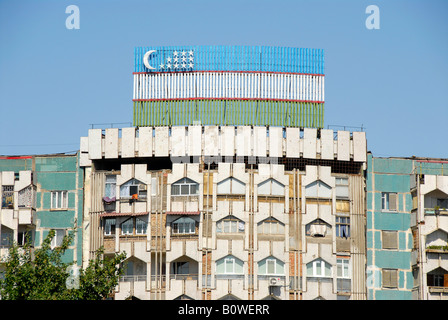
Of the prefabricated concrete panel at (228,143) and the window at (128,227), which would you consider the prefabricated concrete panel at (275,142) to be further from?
the window at (128,227)

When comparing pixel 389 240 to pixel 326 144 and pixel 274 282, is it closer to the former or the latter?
pixel 326 144

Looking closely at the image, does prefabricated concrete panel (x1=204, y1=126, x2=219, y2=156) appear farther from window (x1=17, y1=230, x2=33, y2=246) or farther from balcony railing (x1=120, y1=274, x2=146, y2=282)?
window (x1=17, y1=230, x2=33, y2=246)

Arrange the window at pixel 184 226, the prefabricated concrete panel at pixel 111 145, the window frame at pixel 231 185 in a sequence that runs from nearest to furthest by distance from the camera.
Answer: the window at pixel 184 226, the window frame at pixel 231 185, the prefabricated concrete panel at pixel 111 145

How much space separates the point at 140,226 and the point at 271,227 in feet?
33.3

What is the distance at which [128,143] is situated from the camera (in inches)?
3002

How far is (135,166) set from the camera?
75625 mm

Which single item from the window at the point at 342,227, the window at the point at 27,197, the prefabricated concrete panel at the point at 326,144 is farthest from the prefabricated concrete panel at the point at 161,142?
the window at the point at 342,227

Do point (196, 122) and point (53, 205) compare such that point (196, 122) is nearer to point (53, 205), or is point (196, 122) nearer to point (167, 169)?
point (167, 169)

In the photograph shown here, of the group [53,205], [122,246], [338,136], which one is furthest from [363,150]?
[53,205]

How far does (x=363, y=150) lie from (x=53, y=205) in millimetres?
25161

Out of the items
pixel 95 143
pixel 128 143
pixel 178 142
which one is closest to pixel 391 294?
pixel 178 142

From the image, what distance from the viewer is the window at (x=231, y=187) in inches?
2923

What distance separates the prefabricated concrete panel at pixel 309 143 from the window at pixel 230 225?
7.44m

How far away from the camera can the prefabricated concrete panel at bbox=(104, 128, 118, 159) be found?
76.4 m
